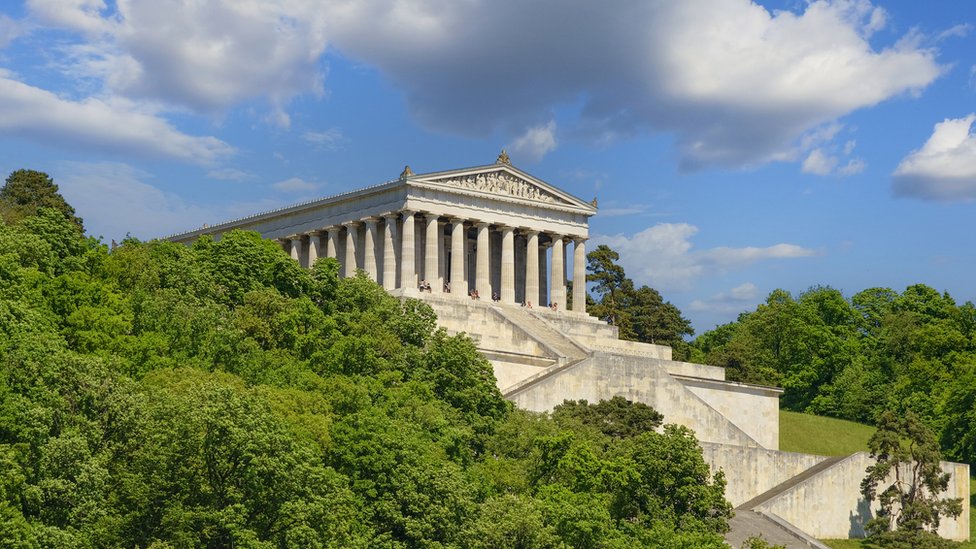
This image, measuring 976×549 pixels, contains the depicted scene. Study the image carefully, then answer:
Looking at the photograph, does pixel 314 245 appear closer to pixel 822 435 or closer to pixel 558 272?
pixel 558 272

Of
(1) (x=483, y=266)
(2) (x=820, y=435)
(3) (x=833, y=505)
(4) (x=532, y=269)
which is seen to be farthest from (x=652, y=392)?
(4) (x=532, y=269)

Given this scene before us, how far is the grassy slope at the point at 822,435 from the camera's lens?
77.6 m

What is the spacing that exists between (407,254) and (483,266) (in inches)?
197

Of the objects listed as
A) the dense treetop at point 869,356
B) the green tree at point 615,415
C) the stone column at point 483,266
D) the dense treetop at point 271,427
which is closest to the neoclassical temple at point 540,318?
the stone column at point 483,266

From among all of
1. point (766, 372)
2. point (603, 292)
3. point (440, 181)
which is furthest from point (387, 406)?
point (603, 292)

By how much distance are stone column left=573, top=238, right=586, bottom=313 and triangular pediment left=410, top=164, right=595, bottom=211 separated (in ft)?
7.98

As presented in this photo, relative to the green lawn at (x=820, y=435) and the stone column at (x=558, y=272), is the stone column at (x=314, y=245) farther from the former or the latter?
the green lawn at (x=820, y=435)

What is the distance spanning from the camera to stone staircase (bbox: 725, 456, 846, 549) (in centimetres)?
5853

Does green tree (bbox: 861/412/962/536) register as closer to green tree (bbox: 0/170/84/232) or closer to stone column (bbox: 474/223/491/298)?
stone column (bbox: 474/223/491/298)

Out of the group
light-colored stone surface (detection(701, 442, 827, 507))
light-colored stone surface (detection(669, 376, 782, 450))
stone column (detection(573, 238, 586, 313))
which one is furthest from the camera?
stone column (detection(573, 238, 586, 313))

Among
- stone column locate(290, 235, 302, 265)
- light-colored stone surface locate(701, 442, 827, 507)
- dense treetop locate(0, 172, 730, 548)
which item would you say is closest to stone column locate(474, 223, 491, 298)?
stone column locate(290, 235, 302, 265)

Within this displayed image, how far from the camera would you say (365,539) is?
149 feet

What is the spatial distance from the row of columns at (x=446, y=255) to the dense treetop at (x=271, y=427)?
19.1m

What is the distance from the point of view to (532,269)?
91188 millimetres
